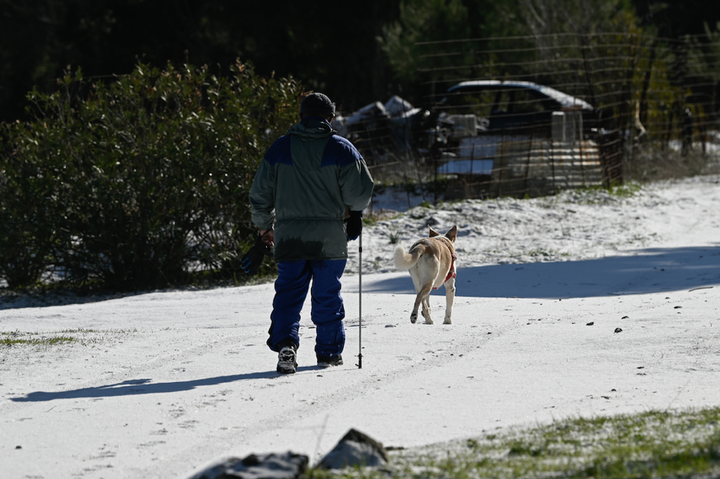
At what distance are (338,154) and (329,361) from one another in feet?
4.89

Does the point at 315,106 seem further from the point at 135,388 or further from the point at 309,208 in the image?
the point at 135,388

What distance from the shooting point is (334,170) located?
568 cm

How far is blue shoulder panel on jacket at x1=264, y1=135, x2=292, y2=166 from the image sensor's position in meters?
5.71

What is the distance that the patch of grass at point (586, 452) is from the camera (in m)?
3.29

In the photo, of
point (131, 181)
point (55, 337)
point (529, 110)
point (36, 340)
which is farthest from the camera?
point (529, 110)

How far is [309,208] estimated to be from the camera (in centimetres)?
572

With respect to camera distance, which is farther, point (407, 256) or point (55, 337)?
point (55, 337)

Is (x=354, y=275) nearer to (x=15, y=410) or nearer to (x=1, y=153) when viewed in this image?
(x=1, y=153)

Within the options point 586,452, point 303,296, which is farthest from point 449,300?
point 586,452

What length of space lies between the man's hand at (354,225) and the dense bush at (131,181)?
5045mm

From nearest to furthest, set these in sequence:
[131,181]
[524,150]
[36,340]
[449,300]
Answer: [36,340], [449,300], [131,181], [524,150]

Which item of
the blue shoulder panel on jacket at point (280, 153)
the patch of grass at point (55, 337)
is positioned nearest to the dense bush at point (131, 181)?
the patch of grass at point (55, 337)

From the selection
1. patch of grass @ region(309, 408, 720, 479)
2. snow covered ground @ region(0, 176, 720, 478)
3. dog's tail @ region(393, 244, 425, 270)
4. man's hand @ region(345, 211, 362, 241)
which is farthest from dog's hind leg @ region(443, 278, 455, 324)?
patch of grass @ region(309, 408, 720, 479)

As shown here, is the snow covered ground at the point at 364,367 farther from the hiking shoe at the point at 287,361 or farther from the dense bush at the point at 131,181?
the dense bush at the point at 131,181
